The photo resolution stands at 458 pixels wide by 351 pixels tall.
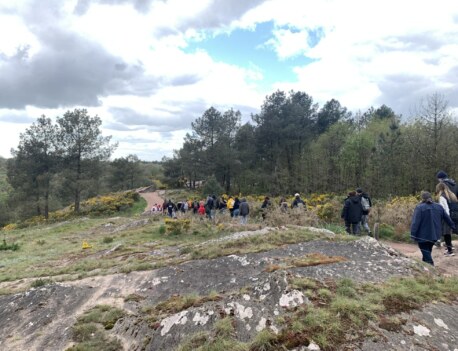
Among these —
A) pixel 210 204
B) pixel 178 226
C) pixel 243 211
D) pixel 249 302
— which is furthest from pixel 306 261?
pixel 210 204

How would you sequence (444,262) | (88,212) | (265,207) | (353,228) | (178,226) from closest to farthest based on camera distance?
(444,262)
(353,228)
(178,226)
(265,207)
(88,212)

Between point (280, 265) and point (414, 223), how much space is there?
3.34m

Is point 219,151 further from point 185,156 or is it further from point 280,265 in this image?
point 280,265

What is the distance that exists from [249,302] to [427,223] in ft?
15.4

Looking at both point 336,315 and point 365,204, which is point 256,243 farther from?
point 365,204

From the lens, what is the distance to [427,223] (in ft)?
25.1

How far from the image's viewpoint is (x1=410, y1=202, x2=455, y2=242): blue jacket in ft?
24.8

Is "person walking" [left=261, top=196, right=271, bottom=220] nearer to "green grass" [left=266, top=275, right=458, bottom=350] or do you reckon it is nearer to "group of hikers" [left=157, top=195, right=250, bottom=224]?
"group of hikers" [left=157, top=195, right=250, bottom=224]

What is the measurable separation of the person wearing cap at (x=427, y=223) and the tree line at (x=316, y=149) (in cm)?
1776

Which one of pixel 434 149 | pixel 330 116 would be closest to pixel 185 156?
pixel 330 116

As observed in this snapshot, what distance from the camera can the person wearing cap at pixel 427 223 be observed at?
24.8ft

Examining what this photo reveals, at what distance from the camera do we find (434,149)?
23.9 meters

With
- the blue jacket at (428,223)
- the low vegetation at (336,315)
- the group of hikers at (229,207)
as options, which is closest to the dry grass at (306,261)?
the low vegetation at (336,315)

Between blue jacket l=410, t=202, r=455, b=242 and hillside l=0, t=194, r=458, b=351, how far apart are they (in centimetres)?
86
